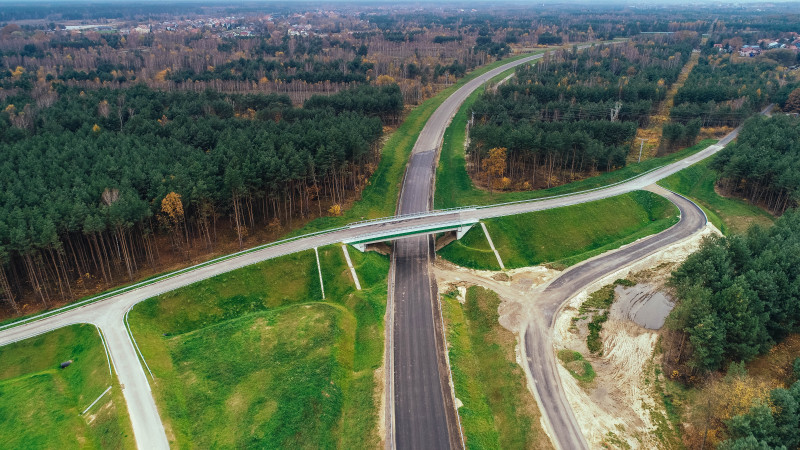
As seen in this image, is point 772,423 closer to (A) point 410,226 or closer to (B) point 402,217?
(A) point 410,226

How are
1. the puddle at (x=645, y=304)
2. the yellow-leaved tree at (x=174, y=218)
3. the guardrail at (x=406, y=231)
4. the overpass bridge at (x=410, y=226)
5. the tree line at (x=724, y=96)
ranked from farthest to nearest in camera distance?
1. the tree line at (x=724, y=96)
2. the overpass bridge at (x=410, y=226)
3. the guardrail at (x=406, y=231)
4. the yellow-leaved tree at (x=174, y=218)
5. the puddle at (x=645, y=304)

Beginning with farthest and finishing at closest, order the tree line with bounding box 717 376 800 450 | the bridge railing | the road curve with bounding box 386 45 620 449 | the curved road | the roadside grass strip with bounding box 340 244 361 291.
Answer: the bridge railing
the roadside grass strip with bounding box 340 244 361 291
the road curve with bounding box 386 45 620 449
the curved road
the tree line with bounding box 717 376 800 450

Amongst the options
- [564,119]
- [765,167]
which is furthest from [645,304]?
[564,119]

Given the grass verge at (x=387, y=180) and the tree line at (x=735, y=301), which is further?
the grass verge at (x=387, y=180)

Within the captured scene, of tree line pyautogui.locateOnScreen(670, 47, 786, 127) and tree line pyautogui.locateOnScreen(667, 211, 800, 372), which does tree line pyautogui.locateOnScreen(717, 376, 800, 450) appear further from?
tree line pyautogui.locateOnScreen(670, 47, 786, 127)

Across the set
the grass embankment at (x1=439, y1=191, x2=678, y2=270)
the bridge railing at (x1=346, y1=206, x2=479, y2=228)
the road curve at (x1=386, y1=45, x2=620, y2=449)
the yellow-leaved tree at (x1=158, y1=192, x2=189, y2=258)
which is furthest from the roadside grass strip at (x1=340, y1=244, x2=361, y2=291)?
the yellow-leaved tree at (x1=158, y1=192, x2=189, y2=258)

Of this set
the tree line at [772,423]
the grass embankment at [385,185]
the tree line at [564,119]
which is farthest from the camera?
the tree line at [564,119]

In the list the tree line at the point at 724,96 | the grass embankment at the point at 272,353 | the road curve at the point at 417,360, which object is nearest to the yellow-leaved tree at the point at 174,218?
the grass embankment at the point at 272,353

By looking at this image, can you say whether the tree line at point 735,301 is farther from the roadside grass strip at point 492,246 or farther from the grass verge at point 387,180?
the grass verge at point 387,180
